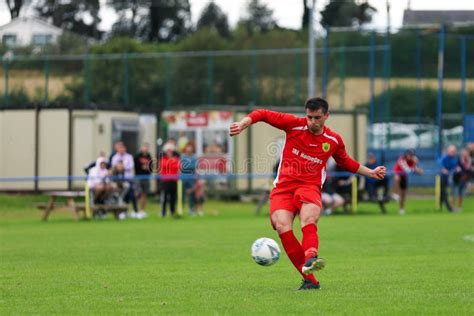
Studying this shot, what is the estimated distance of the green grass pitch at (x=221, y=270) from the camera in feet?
33.0

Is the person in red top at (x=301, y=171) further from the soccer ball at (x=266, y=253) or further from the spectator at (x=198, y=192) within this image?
the spectator at (x=198, y=192)

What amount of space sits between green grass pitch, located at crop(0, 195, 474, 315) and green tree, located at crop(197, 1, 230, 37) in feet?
183

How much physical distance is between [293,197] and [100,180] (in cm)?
1740

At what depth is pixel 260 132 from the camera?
121 feet

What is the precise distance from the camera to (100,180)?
93.6 feet

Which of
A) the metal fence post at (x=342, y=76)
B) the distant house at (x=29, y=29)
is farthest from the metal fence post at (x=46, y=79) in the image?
the distant house at (x=29, y=29)

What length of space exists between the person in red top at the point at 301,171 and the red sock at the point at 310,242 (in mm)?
24

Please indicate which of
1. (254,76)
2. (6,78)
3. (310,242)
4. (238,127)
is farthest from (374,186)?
(238,127)

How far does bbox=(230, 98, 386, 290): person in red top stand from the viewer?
446 inches

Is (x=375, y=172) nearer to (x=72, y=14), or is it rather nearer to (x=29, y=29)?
(x=29, y=29)

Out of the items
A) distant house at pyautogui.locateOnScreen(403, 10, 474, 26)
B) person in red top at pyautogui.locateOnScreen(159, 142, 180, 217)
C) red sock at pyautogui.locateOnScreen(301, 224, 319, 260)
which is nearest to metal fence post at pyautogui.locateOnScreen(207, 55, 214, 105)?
distant house at pyautogui.locateOnScreen(403, 10, 474, 26)

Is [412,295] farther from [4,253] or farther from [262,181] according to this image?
[262,181]

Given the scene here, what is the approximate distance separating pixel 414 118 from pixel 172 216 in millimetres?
21273

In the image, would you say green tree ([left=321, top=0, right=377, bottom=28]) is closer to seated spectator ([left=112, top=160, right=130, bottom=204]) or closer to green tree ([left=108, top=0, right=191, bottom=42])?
green tree ([left=108, top=0, right=191, bottom=42])
